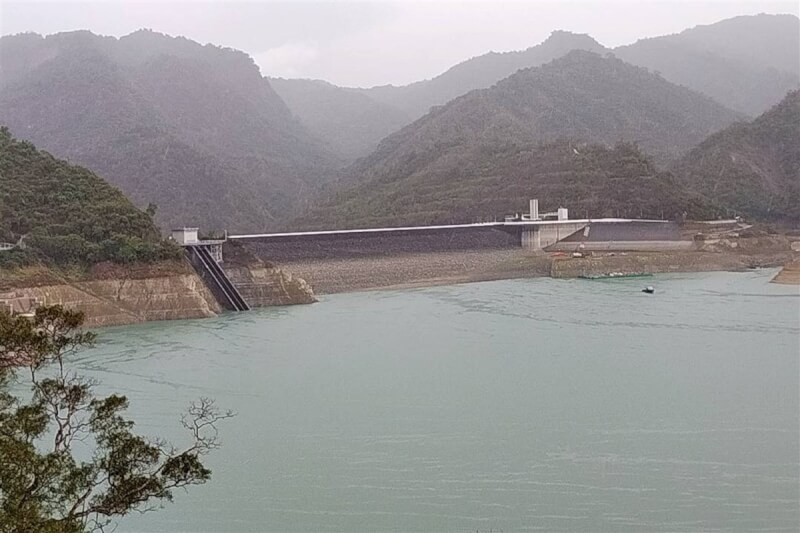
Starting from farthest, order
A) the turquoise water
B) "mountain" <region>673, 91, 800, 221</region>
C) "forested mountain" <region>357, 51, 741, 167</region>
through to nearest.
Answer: "forested mountain" <region>357, 51, 741, 167</region>
"mountain" <region>673, 91, 800, 221</region>
the turquoise water

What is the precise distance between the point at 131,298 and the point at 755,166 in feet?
159

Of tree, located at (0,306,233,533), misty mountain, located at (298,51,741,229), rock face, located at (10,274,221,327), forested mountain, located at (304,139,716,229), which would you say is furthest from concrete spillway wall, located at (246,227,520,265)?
tree, located at (0,306,233,533)

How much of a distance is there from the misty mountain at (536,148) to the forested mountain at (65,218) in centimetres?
2334

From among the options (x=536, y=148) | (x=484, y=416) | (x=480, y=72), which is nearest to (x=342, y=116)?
(x=480, y=72)

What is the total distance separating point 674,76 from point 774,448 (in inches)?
5327

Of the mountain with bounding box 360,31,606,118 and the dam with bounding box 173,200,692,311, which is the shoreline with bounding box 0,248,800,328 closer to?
the dam with bounding box 173,200,692,311

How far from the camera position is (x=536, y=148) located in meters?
60.3

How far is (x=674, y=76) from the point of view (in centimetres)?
13725

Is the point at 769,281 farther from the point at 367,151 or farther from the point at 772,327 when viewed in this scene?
the point at 367,151

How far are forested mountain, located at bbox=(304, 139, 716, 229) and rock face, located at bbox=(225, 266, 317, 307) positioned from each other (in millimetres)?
19752

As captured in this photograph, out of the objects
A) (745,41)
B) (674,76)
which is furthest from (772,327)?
(745,41)

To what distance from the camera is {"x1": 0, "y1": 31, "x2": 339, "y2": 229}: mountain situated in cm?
6800

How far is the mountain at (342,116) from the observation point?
12231 centimetres

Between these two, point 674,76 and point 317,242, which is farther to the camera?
point 674,76
